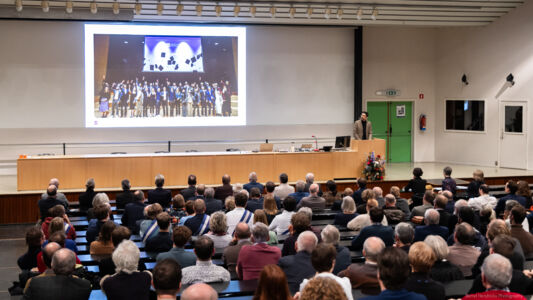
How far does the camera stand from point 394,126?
1738 centimetres

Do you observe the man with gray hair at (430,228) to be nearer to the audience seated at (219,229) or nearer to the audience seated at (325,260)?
the audience seated at (219,229)

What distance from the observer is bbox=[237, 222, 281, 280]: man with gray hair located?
5.25m

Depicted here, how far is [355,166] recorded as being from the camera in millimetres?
13352

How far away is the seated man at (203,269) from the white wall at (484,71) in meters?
11.9

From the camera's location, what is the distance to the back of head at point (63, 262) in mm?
4422

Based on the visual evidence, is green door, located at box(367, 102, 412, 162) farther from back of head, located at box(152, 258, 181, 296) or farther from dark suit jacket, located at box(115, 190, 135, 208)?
back of head, located at box(152, 258, 181, 296)

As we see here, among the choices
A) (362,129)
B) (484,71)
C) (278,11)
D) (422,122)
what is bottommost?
(362,129)

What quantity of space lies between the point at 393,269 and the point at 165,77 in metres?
12.1

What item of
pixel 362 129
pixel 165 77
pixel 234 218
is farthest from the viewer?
pixel 165 77

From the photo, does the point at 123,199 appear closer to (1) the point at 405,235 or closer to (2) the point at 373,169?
(1) the point at 405,235

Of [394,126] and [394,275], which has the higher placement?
[394,126]

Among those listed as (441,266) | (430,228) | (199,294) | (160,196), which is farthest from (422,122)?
(199,294)

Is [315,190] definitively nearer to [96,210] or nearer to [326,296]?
[96,210]

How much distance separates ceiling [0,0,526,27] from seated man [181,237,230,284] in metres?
8.92
